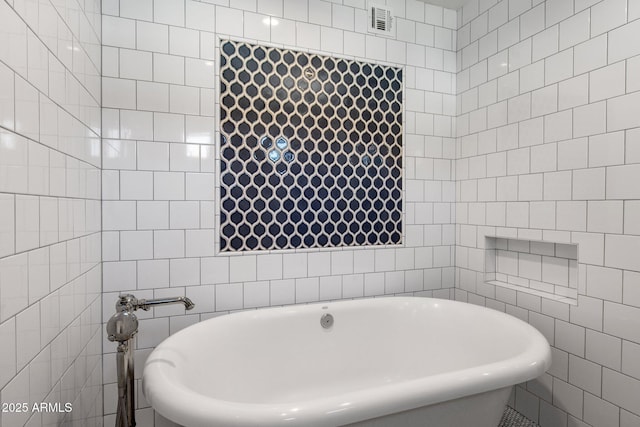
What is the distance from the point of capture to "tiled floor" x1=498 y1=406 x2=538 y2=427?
2057 mm

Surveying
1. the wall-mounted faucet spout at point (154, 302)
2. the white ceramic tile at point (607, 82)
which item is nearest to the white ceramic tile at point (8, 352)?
the wall-mounted faucet spout at point (154, 302)

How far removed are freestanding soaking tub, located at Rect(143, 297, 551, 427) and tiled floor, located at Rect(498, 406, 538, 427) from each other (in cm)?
50

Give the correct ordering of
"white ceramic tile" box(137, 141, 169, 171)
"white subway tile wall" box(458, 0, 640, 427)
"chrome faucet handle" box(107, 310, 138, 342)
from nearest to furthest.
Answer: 1. "chrome faucet handle" box(107, 310, 138, 342)
2. "white subway tile wall" box(458, 0, 640, 427)
3. "white ceramic tile" box(137, 141, 169, 171)

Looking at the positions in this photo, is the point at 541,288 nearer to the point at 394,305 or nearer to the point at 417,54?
the point at 394,305

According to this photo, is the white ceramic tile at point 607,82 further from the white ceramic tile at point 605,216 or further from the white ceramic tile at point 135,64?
the white ceramic tile at point 135,64

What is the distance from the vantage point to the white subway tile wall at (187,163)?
1871mm

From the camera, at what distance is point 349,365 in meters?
2.06

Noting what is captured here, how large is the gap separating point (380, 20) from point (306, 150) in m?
1.03

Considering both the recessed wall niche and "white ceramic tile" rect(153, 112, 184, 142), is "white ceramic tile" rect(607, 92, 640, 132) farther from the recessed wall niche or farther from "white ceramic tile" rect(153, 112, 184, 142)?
"white ceramic tile" rect(153, 112, 184, 142)

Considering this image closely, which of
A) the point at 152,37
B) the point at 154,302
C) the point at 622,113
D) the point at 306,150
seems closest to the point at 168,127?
the point at 152,37

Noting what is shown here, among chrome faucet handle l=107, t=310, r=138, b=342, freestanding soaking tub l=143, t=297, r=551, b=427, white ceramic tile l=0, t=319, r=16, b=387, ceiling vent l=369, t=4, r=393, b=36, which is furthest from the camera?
ceiling vent l=369, t=4, r=393, b=36

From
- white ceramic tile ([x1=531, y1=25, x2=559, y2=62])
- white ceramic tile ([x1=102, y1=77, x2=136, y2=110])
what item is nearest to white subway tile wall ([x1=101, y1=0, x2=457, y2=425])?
white ceramic tile ([x1=102, y1=77, x2=136, y2=110])

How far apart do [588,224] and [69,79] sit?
7.68ft

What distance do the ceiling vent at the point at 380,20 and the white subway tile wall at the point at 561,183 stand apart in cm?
60
